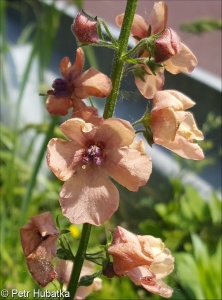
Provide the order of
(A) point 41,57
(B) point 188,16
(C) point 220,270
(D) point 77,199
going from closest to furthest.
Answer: (D) point 77,199, (C) point 220,270, (A) point 41,57, (B) point 188,16

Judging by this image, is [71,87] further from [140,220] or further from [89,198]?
[140,220]

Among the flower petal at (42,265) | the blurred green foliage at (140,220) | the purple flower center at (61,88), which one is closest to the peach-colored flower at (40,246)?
the flower petal at (42,265)

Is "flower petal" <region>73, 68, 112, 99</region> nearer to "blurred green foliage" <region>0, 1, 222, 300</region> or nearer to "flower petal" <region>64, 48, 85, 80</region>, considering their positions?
"flower petal" <region>64, 48, 85, 80</region>

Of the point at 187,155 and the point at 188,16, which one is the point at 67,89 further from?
the point at 188,16

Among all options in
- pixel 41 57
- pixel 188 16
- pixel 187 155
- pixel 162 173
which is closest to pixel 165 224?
pixel 162 173

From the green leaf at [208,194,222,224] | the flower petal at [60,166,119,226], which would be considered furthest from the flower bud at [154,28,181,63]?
the green leaf at [208,194,222,224]

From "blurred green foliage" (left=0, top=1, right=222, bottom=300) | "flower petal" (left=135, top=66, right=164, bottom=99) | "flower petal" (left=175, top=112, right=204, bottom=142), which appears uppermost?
"flower petal" (left=135, top=66, right=164, bottom=99)
